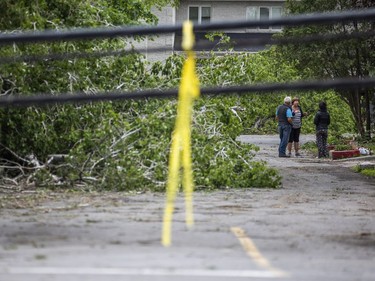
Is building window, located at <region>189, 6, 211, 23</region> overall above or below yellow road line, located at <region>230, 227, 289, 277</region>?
above

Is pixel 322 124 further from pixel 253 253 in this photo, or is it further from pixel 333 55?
pixel 253 253

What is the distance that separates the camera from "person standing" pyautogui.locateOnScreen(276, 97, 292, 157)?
92.8 ft

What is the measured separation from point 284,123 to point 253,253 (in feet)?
69.7

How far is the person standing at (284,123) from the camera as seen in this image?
28297mm

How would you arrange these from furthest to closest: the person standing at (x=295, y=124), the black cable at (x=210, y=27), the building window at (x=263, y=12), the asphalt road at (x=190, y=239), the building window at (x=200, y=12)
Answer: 1. the building window at (x=263, y=12)
2. the building window at (x=200, y=12)
3. the person standing at (x=295, y=124)
4. the black cable at (x=210, y=27)
5. the asphalt road at (x=190, y=239)

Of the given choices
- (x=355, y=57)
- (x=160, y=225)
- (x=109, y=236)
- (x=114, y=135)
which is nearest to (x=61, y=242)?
(x=109, y=236)

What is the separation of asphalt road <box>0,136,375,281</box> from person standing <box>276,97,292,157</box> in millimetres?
13919

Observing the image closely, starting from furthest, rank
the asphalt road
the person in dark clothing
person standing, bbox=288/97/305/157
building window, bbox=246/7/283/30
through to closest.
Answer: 1. building window, bbox=246/7/283/30
2. person standing, bbox=288/97/305/157
3. the person in dark clothing
4. the asphalt road

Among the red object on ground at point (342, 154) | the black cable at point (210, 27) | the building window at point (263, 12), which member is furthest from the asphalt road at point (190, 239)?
the building window at point (263, 12)

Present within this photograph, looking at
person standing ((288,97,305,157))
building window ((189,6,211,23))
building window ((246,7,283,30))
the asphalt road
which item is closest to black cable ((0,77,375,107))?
the asphalt road

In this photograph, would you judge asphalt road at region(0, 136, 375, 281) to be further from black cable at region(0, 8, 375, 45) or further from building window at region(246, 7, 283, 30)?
building window at region(246, 7, 283, 30)

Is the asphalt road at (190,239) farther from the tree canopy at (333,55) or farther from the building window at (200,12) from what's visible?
the building window at (200,12)

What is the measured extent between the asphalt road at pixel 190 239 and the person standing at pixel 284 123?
13919mm

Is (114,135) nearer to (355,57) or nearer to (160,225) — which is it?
(160,225)
